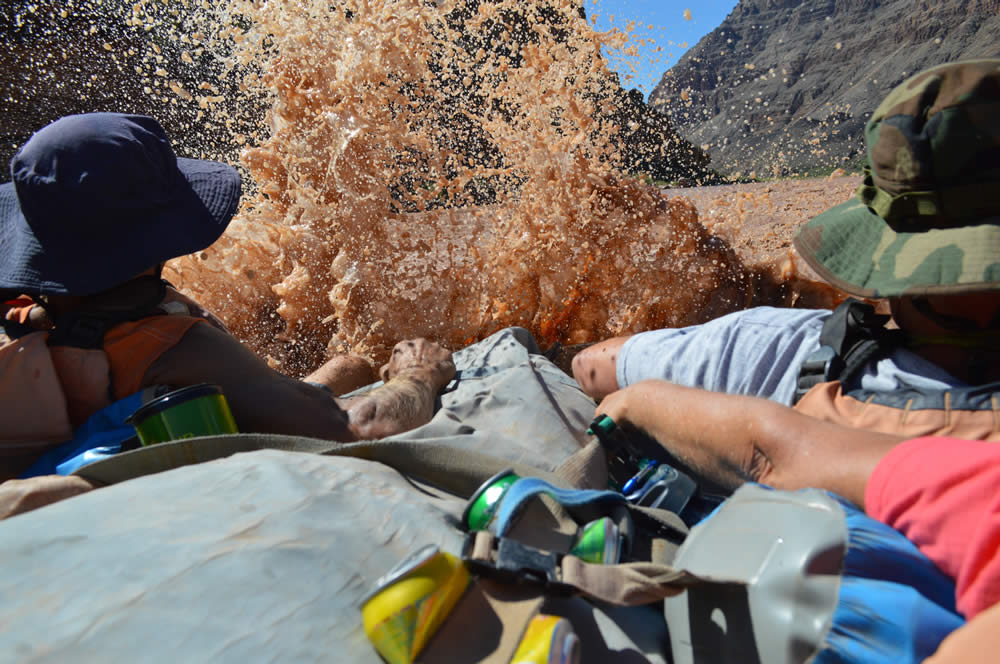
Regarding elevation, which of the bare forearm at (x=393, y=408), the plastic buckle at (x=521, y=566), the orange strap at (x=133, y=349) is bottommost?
the plastic buckle at (x=521, y=566)

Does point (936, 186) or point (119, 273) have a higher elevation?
point (119, 273)

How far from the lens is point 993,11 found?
85.2ft

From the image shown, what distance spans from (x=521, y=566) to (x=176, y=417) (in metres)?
0.89

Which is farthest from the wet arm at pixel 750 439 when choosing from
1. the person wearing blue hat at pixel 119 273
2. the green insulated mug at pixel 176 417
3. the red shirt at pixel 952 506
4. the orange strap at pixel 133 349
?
the orange strap at pixel 133 349

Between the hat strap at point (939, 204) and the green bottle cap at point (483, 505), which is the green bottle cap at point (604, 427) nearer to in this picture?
the green bottle cap at point (483, 505)

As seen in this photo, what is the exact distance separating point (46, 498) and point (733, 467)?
1328 mm

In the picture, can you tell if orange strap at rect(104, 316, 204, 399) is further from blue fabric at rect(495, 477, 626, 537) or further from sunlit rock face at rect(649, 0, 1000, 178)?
sunlit rock face at rect(649, 0, 1000, 178)

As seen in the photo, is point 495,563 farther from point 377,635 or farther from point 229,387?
point 229,387

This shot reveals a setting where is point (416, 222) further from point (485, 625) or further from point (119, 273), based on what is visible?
point (485, 625)

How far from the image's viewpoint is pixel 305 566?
0.83 meters

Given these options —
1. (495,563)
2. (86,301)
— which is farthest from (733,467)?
(86,301)

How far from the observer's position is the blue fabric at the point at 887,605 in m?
0.70

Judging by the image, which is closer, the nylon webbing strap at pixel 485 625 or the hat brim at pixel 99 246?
the nylon webbing strap at pixel 485 625

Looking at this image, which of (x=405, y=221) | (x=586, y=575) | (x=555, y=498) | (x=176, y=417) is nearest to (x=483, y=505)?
(x=555, y=498)
